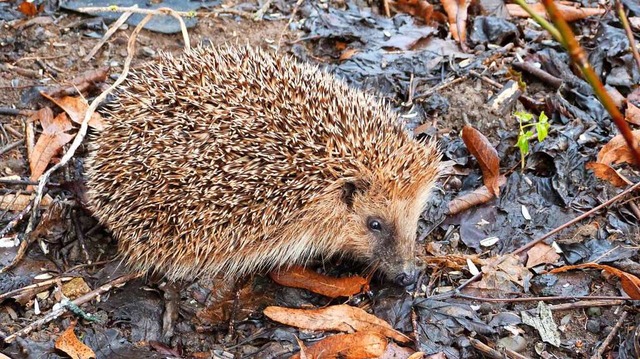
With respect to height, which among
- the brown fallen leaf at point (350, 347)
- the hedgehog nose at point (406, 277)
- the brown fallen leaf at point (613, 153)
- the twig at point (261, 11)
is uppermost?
the twig at point (261, 11)

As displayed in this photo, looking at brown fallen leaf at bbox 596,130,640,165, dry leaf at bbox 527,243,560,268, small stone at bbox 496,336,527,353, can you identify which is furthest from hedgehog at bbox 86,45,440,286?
brown fallen leaf at bbox 596,130,640,165

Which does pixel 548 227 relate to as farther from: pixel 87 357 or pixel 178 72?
pixel 87 357

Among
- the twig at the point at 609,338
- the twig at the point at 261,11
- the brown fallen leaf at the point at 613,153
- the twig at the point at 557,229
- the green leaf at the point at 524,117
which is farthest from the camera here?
the twig at the point at 261,11

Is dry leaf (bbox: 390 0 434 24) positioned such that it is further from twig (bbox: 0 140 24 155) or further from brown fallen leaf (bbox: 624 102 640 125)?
twig (bbox: 0 140 24 155)

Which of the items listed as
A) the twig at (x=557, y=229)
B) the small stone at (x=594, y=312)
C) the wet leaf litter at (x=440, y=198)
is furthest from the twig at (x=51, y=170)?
the small stone at (x=594, y=312)

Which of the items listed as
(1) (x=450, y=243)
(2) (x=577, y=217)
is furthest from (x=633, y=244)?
(1) (x=450, y=243)

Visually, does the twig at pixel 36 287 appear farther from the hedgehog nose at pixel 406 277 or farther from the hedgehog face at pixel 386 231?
the hedgehog nose at pixel 406 277
